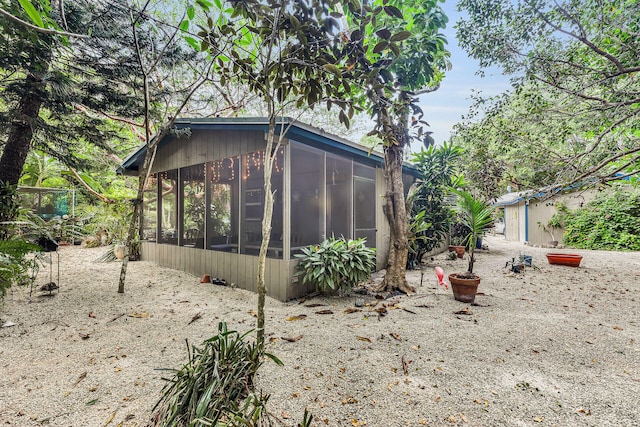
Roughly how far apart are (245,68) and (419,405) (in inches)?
114

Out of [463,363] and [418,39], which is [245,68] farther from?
[463,363]

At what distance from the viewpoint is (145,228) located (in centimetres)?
773

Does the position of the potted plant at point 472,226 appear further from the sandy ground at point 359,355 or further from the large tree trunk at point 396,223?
the large tree trunk at point 396,223

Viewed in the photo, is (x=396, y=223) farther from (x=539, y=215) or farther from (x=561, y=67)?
(x=539, y=215)

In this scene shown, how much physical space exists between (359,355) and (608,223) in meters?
12.9

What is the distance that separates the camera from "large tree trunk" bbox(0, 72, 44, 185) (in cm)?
417

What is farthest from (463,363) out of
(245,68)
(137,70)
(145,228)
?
(145,228)

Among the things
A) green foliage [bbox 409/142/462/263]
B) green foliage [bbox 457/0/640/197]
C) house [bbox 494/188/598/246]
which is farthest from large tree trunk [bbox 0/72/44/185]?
house [bbox 494/188/598/246]

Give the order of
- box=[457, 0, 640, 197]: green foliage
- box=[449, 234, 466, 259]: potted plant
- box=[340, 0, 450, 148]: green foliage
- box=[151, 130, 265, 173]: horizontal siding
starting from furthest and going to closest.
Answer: box=[449, 234, 466, 259]: potted plant < box=[151, 130, 265, 173]: horizontal siding < box=[457, 0, 640, 197]: green foliage < box=[340, 0, 450, 148]: green foliage

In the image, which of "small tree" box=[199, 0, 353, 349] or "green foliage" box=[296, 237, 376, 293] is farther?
"green foliage" box=[296, 237, 376, 293]

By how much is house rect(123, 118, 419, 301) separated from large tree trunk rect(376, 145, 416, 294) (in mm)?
964

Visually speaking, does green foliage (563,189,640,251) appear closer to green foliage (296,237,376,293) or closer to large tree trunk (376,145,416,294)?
large tree trunk (376,145,416,294)

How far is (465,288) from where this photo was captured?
4.18 meters

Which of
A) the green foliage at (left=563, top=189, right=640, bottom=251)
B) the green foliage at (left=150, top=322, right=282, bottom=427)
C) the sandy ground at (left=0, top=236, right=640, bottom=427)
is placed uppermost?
the green foliage at (left=563, top=189, right=640, bottom=251)
